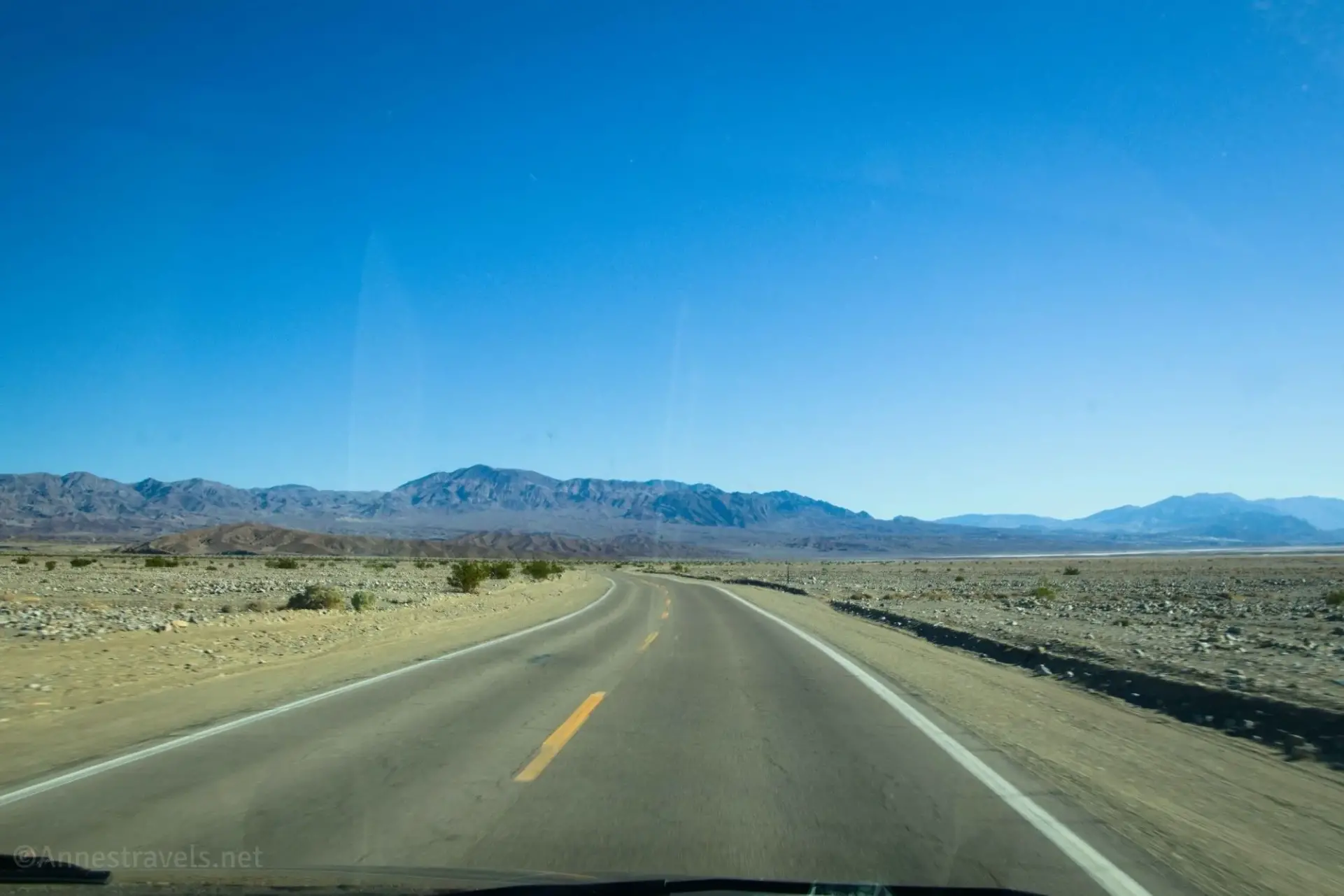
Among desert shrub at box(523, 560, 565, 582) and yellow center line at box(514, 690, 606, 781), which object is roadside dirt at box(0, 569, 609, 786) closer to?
yellow center line at box(514, 690, 606, 781)

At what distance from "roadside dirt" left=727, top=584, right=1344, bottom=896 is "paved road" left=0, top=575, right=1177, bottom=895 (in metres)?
0.85

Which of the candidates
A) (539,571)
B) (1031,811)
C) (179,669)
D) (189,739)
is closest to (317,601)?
(179,669)

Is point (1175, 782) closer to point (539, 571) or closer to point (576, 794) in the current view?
point (576, 794)

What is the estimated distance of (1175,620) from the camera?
2472cm

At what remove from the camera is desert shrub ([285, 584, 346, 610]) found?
30.4 m

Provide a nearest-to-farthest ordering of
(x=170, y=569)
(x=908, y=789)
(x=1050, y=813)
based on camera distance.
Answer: (x=1050, y=813)
(x=908, y=789)
(x=170, y=569)

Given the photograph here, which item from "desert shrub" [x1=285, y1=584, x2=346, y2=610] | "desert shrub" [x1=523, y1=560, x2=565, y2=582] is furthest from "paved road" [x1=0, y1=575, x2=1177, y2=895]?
"desert shrub" [x1=523, y1=560, x2=565, y2=582]

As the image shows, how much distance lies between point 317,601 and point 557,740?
2441cm

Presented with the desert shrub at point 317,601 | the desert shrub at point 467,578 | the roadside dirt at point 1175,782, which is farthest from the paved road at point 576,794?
the desert shrub at point 467,578

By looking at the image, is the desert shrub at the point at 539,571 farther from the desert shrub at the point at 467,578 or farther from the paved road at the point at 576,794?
the paved road at the point at 576,794

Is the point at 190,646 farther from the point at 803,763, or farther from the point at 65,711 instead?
the point at 803,763

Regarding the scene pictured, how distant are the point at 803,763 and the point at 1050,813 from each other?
2243 millimetres

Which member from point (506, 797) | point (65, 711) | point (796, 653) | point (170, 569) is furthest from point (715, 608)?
point (170, 569)

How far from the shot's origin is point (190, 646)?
17.7m
